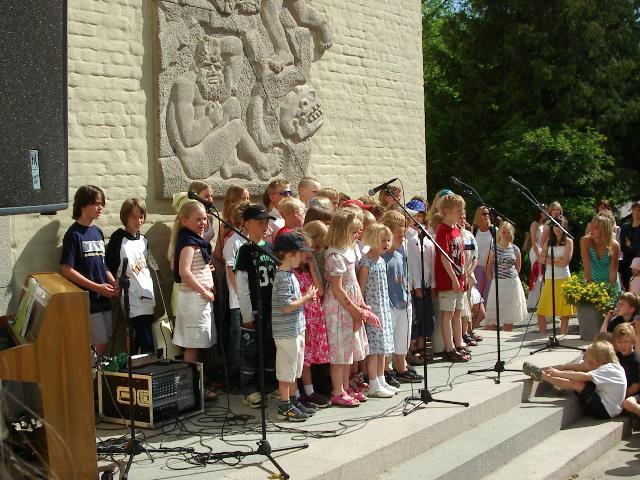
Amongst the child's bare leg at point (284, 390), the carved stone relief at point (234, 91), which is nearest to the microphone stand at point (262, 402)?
the child's bare leg at point (284, 390)

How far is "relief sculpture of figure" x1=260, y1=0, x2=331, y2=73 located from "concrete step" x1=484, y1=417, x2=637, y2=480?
4.67 meters

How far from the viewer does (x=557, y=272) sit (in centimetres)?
991

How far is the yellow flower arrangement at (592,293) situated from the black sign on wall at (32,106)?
7.26 metres

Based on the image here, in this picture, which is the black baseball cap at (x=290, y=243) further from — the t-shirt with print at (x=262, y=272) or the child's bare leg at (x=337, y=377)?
the child's bare leg at (x=337, y=377)

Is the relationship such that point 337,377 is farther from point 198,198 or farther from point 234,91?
point 234,91

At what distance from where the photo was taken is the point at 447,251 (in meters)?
7.82

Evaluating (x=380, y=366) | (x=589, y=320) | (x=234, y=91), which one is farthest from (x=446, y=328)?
(x=234, y=91)

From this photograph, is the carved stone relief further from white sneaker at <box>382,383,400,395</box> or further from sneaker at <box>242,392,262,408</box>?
white sneaker at <box>382,383,400,395</box>

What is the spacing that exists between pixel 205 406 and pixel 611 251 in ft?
18.6

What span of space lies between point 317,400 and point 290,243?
1311 millimetres

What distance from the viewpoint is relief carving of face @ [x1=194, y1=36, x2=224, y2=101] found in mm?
7859

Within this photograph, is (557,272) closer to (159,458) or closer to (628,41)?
(159,458)

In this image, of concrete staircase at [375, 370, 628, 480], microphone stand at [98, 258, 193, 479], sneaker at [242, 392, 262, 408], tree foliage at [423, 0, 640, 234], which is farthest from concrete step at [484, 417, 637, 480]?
tree foliage at [423, 0, 640, 234]

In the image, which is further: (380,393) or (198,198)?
(380,393)
